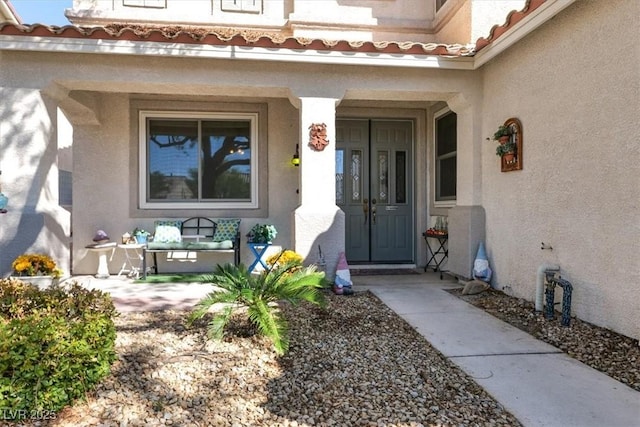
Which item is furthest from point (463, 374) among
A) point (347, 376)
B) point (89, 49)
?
point (89, 49)

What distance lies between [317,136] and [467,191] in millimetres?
2560

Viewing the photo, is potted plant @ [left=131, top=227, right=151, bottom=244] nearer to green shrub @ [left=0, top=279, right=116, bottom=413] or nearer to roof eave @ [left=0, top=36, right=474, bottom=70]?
roof eave @ [left=0, top=36, right=474, bottom=70]

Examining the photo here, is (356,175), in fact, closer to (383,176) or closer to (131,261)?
(383,176)

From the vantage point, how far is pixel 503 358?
377 centimetres

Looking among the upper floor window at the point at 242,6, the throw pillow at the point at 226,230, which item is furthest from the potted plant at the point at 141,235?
the upper floor window at the point at 242,6

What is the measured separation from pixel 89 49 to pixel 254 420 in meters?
5.36

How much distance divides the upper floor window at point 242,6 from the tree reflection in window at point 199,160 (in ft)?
7.86

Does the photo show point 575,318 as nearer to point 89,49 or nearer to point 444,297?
point 444,297

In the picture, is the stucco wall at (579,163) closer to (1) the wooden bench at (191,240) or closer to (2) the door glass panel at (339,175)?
(2) the door glass panel at (339,175)

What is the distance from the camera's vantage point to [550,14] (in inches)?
190

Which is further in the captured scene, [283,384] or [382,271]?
[382,271]

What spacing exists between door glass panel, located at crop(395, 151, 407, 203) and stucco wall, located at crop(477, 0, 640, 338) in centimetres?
245

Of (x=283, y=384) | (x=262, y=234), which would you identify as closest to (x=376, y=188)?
(x=262, y=234)

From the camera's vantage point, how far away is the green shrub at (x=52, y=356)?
258cm
